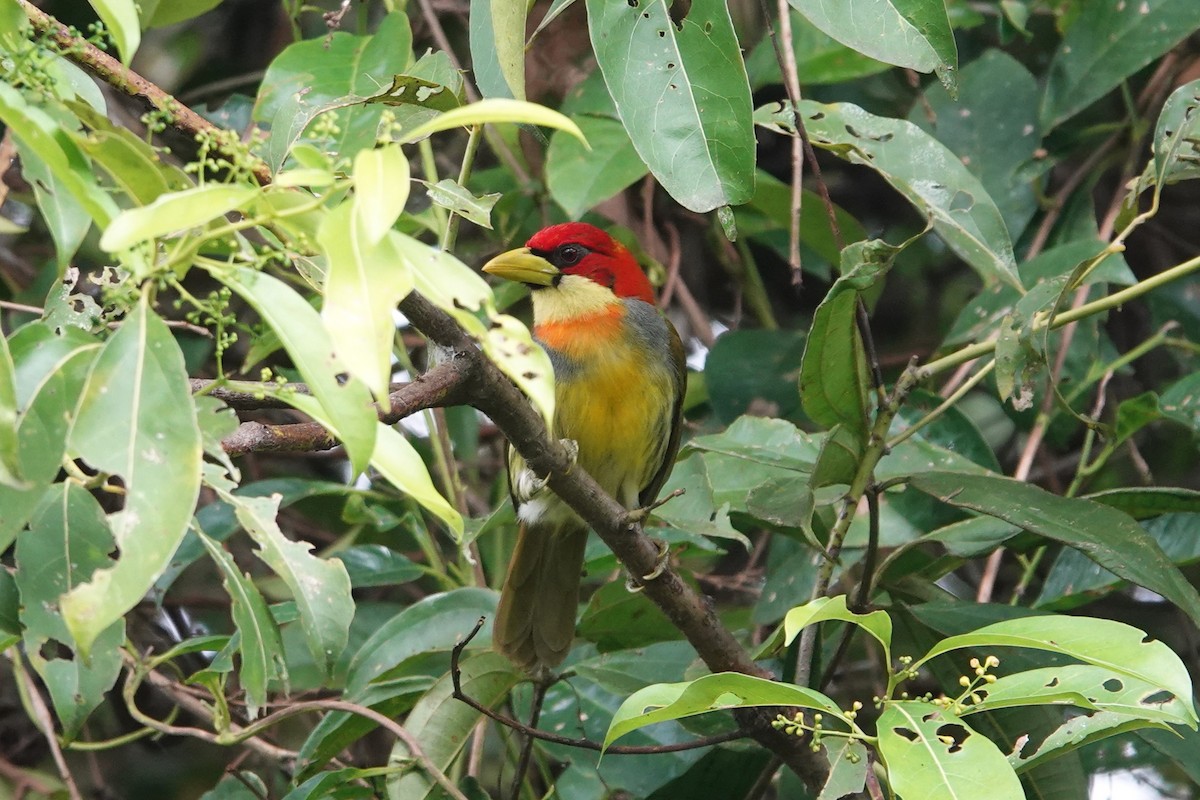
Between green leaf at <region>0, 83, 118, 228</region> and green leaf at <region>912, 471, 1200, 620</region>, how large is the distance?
1.57m

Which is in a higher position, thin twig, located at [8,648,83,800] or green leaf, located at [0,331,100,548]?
green leaf, located at [0,331,100,548]

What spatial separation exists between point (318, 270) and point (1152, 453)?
10.6 feet

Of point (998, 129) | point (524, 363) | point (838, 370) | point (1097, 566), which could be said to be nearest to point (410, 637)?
point (838, 370)

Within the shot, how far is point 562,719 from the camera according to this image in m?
2.92

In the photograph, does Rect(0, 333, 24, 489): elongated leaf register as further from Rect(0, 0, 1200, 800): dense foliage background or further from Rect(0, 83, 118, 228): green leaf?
Rect(0, 83, 118, 228): green leaf

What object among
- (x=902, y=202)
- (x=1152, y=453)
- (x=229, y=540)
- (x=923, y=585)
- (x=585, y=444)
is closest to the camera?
(x=923, y=585)

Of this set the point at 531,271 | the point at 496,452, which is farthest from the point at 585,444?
the point at 496,452

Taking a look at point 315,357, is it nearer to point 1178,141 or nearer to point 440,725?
point 440,725

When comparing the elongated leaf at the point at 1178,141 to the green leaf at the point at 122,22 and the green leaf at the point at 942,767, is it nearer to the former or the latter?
the green leaf at the point at 942,767

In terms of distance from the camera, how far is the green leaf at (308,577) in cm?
155

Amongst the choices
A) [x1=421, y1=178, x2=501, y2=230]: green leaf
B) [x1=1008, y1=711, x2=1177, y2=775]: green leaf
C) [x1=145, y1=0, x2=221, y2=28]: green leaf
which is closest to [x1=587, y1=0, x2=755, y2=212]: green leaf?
[x1=421, y1=178, x2=501, y2=230]: green leaf

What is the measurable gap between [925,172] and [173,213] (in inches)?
66.6

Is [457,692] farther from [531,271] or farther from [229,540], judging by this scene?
[229,540]

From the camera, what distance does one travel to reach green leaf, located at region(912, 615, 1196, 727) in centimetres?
152
